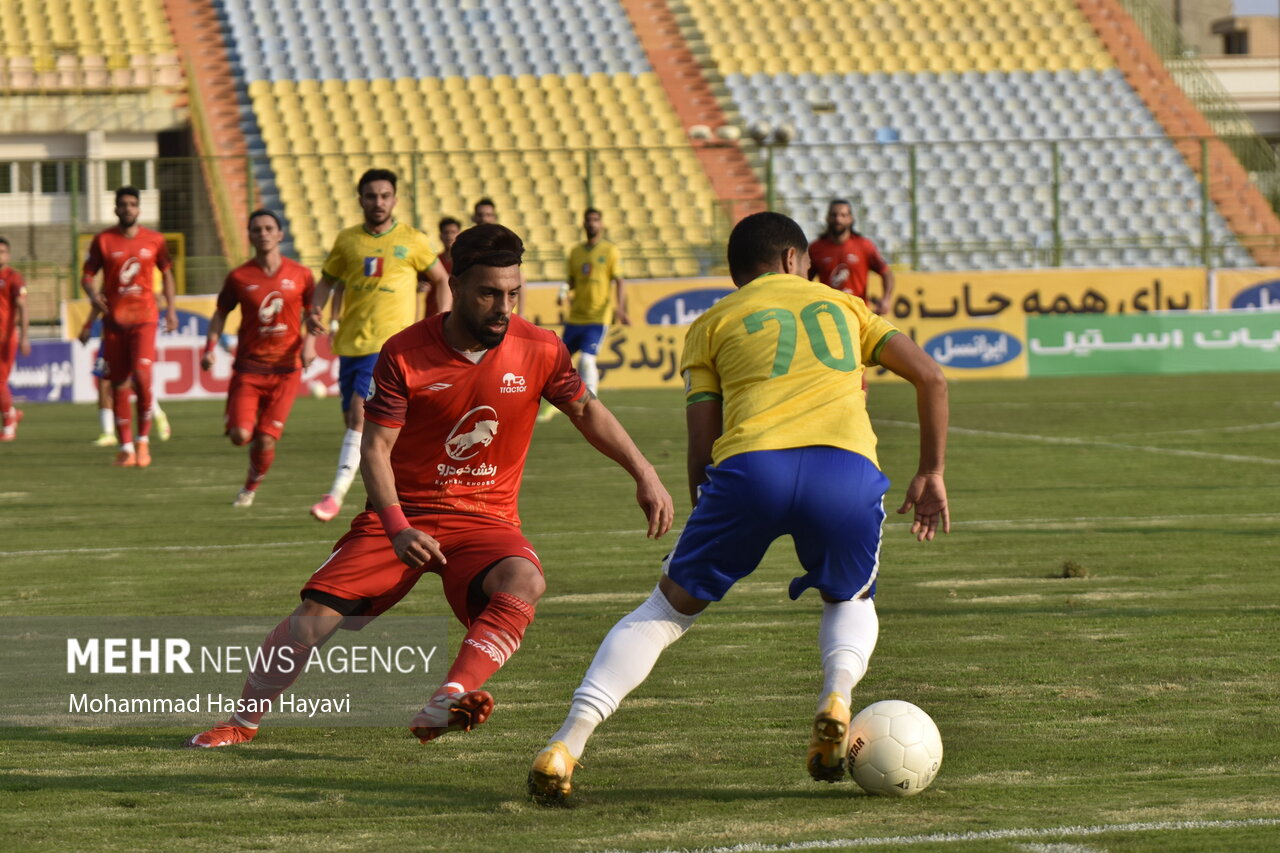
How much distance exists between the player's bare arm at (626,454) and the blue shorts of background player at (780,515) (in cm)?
51

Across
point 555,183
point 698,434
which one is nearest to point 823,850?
point 698,434

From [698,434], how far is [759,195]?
30170mm

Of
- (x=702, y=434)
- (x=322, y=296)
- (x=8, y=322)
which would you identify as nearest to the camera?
(x=702, y=434)

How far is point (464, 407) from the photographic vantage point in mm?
5598

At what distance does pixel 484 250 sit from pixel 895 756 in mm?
1852

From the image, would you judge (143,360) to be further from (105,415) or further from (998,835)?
(998,835)

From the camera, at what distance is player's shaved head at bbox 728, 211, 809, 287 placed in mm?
5133

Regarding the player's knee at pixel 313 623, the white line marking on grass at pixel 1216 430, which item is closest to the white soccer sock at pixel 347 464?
the player's knee at pixel 313 623

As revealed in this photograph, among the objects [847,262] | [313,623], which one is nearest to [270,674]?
[313,623]

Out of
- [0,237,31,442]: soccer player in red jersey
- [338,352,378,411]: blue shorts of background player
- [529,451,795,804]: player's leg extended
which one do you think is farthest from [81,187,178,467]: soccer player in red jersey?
[529,451,795,804]: player's leg extended

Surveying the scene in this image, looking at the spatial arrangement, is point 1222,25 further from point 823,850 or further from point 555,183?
point 823,850

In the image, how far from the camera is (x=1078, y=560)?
31.1 ft

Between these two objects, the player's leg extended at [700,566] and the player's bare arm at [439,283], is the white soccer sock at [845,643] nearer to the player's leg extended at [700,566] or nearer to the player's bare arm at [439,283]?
the player's leg extended at [700,566]

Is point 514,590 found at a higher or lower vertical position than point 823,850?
higher
